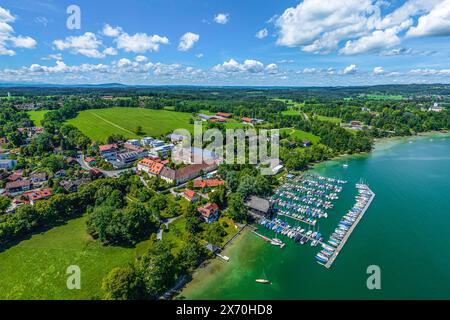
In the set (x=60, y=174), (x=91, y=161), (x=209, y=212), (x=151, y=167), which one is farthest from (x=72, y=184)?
(x=209, y=212)

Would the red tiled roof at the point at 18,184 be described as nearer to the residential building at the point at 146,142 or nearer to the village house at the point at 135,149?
the village house at the point at 135,149

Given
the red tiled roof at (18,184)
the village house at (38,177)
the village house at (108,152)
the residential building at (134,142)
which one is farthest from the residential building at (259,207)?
the residential building at (134,142)

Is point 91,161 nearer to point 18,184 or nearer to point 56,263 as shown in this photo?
point 18,184

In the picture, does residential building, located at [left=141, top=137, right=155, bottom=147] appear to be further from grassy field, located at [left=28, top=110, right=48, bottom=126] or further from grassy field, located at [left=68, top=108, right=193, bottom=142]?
grassy field, located at [left=28, top=110, right=48, bottom=126]
